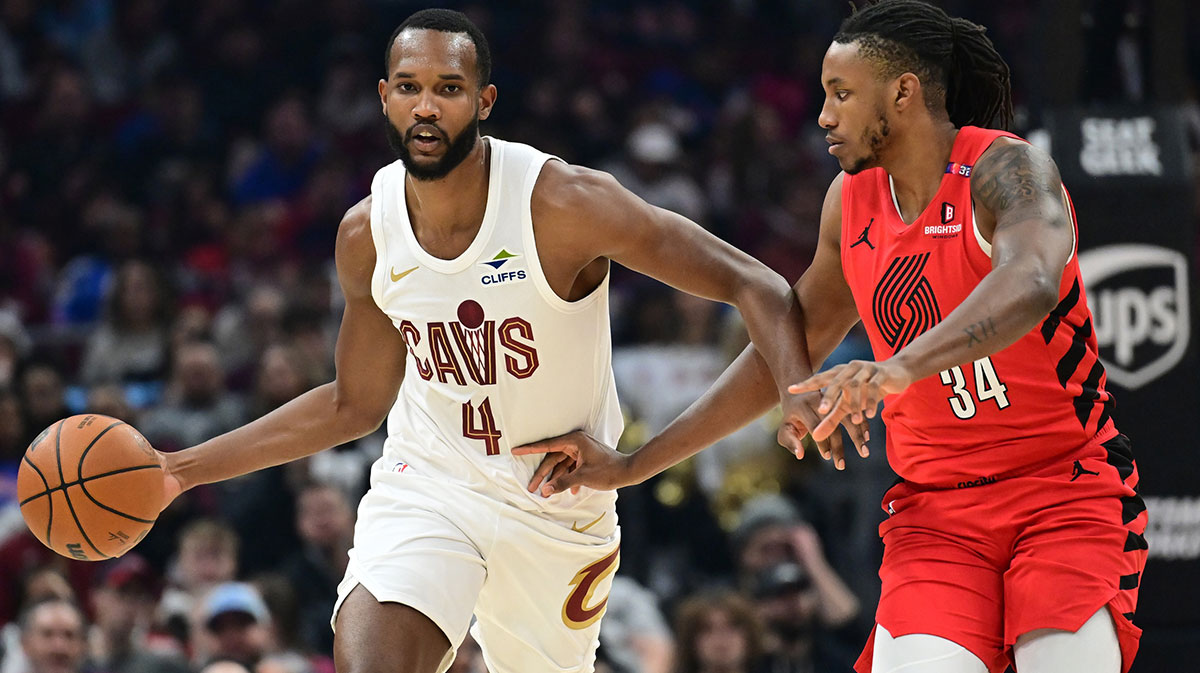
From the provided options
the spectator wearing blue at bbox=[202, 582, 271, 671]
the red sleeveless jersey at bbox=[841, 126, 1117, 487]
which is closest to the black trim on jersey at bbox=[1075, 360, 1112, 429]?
the red sleeveless jersey at bbox=[841, 126, 1117, 487]

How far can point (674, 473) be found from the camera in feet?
26.9

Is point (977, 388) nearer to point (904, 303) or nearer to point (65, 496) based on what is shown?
point (904, 303)

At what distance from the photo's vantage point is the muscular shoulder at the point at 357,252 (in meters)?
4.50

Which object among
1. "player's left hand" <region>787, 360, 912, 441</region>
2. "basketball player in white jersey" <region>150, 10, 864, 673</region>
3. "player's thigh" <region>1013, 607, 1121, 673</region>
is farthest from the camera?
"basketball player in white jersey" <region>150, 10, 864, 673</region>

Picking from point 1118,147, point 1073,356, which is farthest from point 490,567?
point 1118,147

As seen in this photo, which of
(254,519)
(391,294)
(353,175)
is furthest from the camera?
(353,175)

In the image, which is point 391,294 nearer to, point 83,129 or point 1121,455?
point 1121,455

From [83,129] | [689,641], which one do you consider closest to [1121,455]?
[689,641]

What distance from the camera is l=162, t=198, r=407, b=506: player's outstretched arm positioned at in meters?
4.51

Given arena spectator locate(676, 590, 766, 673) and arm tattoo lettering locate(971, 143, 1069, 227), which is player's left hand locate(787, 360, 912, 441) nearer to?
arm tattoo lettering locate(971, 143, 1069, 227)

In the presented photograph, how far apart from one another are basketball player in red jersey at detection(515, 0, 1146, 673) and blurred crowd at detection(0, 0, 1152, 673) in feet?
10.3

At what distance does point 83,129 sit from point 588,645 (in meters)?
9.05

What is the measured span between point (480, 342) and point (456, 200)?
424mm

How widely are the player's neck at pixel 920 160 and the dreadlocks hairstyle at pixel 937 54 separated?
3.5 inches
